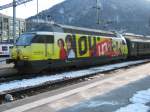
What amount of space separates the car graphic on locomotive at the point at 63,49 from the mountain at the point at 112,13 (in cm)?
8056

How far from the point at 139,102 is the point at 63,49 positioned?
12427mm

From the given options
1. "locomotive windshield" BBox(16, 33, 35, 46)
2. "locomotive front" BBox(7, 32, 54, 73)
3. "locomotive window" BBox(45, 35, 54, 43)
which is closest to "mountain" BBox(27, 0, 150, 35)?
"locomotive window" BBox(45, 35, 54, 43)

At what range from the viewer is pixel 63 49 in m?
23.3

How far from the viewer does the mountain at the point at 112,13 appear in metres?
115

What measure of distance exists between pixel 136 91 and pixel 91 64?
47.0 ft

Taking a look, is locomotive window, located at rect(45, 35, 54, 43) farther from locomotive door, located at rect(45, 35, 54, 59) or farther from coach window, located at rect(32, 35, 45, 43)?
coach window, located at rect(32, 35, 45, 43)

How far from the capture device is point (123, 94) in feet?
42.5

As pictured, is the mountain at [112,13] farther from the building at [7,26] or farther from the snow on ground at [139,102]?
the snow on ground at [139,102]

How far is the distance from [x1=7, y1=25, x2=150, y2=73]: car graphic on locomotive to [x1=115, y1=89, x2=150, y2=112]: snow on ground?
870cm

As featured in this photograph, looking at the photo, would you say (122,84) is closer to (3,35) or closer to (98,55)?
(98,55)

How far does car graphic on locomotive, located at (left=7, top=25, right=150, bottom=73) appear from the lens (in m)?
20.8

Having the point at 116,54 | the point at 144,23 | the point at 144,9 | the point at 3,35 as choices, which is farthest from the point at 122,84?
the point at 144,9

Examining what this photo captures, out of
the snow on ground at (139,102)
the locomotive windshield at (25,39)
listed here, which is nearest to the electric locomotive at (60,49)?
the locomotive windshield at (25,39)

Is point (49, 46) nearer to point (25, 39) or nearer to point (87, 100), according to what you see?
point (25, 39)
